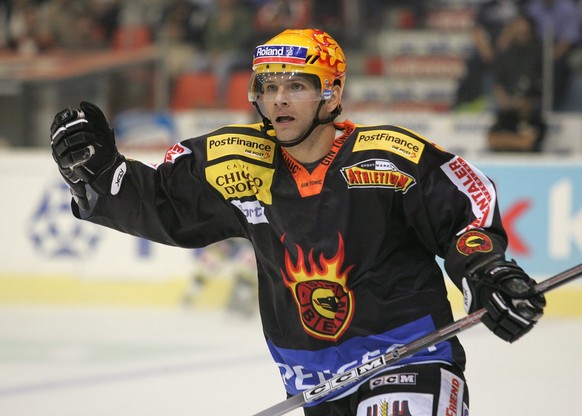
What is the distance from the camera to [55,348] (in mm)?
5582

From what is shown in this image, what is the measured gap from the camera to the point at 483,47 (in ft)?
23.7

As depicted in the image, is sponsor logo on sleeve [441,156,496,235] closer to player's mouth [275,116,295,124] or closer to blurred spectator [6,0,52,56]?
player's mouth [275,116,295,124]

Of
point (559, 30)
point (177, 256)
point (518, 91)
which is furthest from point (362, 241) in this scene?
point (559, 30)

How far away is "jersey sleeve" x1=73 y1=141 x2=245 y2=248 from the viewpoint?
2895 mm

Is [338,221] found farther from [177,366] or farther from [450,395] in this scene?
[177,366]

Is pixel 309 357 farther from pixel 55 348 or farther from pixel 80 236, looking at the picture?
pixel 80 236

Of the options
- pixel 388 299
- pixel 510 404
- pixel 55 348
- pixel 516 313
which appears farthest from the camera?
pixel 55 348

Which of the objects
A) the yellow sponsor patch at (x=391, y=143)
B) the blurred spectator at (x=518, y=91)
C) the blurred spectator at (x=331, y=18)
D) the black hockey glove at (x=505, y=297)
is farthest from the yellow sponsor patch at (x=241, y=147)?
the blurred spectator at (x=331, y=18)

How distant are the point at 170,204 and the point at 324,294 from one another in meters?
0.57

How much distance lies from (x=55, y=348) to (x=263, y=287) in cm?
307

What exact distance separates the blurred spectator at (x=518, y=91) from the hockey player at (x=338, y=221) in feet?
13.0

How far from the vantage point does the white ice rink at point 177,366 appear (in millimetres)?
4355

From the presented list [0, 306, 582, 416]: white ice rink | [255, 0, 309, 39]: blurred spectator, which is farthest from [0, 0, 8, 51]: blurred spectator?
[0, 306, 582, 416]: white ice rink

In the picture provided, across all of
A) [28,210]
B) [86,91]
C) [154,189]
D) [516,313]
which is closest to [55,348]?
[28,210]
